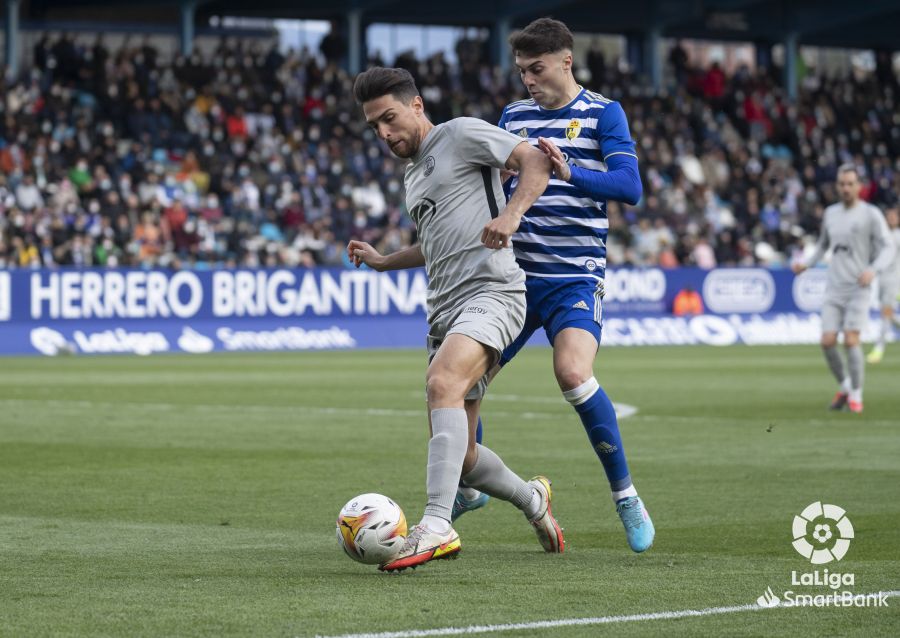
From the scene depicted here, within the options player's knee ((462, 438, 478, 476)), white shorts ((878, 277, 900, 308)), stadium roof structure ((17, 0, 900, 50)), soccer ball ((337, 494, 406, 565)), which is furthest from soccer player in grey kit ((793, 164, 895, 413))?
stadium roof structure ((17, 0, 900, 50))

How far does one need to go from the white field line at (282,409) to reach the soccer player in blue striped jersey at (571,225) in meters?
7.43

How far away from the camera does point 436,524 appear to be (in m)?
6.29

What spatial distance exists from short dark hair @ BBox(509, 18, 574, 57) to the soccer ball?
2255mm

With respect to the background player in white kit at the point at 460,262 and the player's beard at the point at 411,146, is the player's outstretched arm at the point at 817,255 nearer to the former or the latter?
the background player in white kit at the point at 460,262

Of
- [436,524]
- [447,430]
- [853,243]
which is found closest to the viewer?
[436,524]

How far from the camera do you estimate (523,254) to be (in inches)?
287

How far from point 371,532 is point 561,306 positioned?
1533 mm

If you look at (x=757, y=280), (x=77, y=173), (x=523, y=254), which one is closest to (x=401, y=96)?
(x=523, y=254)

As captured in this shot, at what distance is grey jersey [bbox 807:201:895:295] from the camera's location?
15.3 metres

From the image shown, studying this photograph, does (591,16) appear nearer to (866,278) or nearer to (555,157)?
(866,278)

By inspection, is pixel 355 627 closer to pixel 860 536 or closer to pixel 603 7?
pixel 860 536

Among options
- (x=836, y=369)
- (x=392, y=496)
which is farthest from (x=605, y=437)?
(x=836, y=369)

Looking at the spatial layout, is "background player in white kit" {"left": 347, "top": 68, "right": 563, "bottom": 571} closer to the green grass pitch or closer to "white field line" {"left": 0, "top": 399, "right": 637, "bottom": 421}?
the green grass pitch

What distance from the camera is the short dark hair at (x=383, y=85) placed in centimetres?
653
